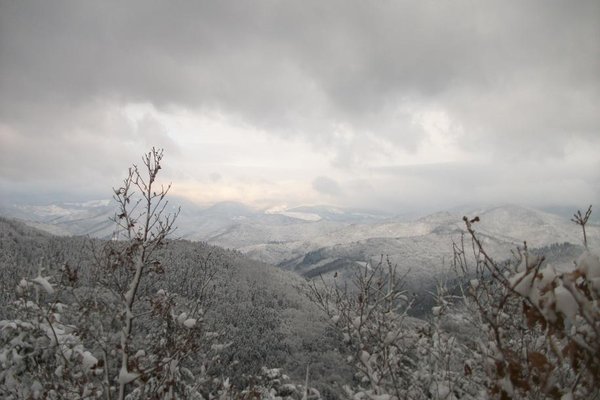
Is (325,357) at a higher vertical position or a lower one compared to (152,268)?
lower

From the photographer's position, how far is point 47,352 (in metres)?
7.43

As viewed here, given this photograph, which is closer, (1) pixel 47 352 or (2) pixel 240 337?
(1) pixel 47 352

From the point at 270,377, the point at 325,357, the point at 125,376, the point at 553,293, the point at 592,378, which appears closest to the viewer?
the point at 553,293

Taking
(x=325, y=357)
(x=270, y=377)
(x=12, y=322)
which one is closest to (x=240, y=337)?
(x=325, y=357)

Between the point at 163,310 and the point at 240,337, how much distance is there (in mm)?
171974

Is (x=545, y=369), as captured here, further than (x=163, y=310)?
No

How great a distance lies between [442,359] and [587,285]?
6.19 meters

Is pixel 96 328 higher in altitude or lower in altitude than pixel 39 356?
higher

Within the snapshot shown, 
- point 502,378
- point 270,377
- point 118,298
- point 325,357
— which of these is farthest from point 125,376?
point 325,357

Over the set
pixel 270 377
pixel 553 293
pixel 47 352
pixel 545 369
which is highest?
pixel 553 293

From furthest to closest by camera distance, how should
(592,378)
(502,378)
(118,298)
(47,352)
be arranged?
(47,352) < (118,298) < (502,378) < (592,378)

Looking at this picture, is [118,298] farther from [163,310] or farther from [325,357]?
[325,357]

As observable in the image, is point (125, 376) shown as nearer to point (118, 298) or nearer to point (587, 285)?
point (118, 298)

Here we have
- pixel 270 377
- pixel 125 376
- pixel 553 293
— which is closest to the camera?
pixel 553 293
